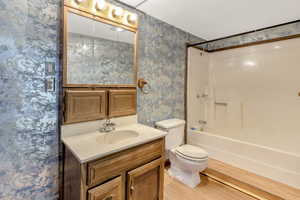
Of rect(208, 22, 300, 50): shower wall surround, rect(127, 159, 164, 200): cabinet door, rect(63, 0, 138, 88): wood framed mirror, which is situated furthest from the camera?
rect(208, 22, 300, 50): shower wall surround

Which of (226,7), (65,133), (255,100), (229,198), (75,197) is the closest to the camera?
(75,197)

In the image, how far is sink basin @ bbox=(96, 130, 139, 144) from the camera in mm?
1381

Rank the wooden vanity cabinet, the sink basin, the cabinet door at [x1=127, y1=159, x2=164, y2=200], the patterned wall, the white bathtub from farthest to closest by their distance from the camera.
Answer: the white bathtub < the sink basin < the cabinet door at [x1=127, y1=159, x2=164, y2=200] < the patterned wall < the wooden vanity cabinet

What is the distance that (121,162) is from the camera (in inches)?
42.7

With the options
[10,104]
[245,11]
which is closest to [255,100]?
[245,11]

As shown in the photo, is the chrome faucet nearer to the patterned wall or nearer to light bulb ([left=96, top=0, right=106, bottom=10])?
the patterned wall

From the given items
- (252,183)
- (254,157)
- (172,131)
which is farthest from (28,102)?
(254,157)

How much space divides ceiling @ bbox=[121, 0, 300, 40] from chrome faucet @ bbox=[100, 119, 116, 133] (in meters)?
1.37

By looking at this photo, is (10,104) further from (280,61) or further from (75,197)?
(280,61)

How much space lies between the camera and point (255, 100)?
8.45 feet

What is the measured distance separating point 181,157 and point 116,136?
91 centimetres

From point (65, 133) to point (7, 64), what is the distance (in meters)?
0.67

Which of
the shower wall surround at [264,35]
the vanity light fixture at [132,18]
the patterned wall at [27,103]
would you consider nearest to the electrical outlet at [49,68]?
the patterned wall at [27,103]

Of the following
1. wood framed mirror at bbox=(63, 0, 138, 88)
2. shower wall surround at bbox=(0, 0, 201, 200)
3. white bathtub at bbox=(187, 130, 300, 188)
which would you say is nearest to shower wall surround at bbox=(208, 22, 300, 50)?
white bathtub at bbox=(187, 130, 300, 188)
